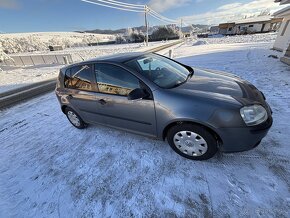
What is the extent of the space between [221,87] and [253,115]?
62cm

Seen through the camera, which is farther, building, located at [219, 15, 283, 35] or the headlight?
building, located at [219, 15, 283, 35]

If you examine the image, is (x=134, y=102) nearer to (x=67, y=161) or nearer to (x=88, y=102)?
(x=88, y=102)

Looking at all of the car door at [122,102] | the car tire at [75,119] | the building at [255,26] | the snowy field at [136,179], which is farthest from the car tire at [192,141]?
the building at [255,26]

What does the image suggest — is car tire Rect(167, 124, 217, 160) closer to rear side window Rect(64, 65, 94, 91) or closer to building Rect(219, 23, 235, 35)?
rear side window Rect(64, 65, 94, 91)

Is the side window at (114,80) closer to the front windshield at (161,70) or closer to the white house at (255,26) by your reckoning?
the front windshield at (161,70)

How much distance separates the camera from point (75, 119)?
404cm

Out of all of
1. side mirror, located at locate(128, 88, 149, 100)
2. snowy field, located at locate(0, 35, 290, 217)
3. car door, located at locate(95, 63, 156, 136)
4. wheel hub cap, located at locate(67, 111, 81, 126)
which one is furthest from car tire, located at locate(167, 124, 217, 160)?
wheel hub cap, located at locate(67, 111, 81, 126)

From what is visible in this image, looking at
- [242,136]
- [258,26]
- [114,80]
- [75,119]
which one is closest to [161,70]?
[114,80]

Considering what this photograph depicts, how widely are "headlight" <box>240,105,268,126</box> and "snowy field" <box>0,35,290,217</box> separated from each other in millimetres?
703

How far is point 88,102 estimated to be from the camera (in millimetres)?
3354

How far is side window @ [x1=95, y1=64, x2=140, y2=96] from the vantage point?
2.75m

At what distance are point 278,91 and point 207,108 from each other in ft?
12.9

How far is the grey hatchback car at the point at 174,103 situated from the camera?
225cm

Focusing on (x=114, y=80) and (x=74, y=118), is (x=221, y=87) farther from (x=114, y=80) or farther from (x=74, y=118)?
(x=74, y=118)
